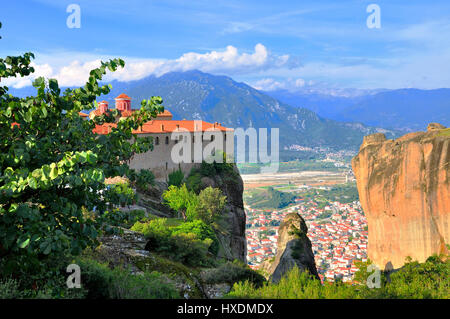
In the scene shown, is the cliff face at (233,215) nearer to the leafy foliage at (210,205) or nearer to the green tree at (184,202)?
the leafy foliage at (210,205)

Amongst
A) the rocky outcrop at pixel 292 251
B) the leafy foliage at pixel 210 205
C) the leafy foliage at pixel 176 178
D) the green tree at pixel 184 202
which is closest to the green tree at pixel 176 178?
the leafy foliage at pixel 176 178

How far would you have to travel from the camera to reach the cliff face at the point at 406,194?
26797 mm

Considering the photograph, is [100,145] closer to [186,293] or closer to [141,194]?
[186,293]

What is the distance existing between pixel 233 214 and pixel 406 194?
28.8 meters

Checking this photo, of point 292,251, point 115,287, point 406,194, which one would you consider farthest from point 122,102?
point 115,287

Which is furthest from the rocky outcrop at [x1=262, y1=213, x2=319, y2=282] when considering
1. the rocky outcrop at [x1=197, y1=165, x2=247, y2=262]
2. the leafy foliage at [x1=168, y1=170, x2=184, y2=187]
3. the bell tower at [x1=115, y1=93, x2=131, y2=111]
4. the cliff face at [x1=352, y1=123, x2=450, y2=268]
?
the bell tower at [x1=115, y1=93, x2=131, y2=111]

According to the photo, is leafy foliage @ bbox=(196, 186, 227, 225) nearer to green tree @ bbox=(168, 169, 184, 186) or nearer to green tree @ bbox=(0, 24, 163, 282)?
green tree @ bbox=(168, 169, 184, 186)

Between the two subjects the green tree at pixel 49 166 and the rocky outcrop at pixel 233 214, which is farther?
the rocky outcrop at pixel 233 214

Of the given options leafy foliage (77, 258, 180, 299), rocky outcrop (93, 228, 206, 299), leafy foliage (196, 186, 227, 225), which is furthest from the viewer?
leafy foliage (196, 186, 227, 225)

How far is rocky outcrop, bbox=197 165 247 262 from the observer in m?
46.5

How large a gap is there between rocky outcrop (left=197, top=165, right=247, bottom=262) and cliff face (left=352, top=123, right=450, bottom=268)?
54.6 feet

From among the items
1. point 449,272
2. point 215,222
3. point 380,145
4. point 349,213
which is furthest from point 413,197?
point 349,213

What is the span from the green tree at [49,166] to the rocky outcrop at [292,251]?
19148mm

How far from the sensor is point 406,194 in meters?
28.5
